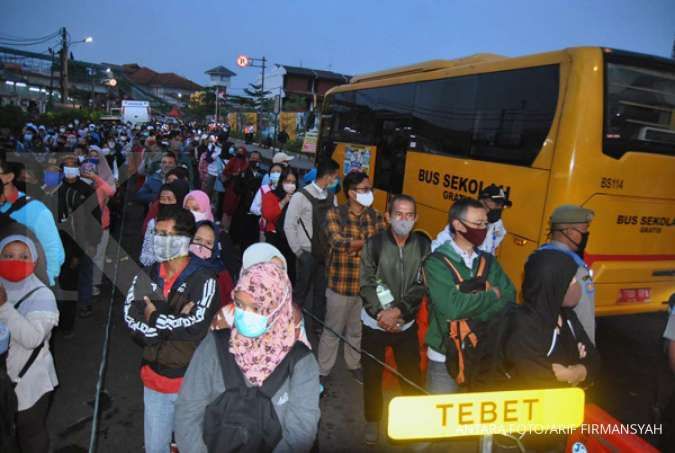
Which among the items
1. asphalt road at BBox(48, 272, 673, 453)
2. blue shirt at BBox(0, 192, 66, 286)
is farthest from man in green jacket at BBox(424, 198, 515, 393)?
blue shirt at BBox(0, 192, 66, 286)

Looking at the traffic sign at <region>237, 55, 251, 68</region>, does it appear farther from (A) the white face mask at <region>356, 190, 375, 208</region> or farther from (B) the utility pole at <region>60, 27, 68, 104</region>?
(A) the white face mask at <region>356, 190, 375, 208</region>

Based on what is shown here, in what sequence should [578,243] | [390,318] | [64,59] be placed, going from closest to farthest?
1. [578,243]
2. [390,318]
3. [64,59]

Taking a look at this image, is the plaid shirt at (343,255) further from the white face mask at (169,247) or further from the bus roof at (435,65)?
the bus roof at (435,65)

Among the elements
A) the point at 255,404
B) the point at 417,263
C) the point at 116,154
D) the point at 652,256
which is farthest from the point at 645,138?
the point at 116,154

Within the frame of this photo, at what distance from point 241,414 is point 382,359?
1953 mm

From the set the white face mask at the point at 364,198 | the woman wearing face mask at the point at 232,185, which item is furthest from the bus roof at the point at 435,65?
the white face mask at the point at 364,198

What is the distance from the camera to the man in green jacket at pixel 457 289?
2.98 meters

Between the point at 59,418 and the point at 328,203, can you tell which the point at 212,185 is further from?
the point at 59,418

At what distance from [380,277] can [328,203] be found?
6.69ft

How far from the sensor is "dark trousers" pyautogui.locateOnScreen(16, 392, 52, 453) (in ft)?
9.00

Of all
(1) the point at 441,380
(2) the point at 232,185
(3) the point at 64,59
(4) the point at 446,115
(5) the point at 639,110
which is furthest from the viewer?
(3) the point at 64,59

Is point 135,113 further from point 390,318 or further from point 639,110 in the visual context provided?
point 390,318

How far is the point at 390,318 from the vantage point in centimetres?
344

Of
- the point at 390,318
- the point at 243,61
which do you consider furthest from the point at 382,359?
the point at 243,61
